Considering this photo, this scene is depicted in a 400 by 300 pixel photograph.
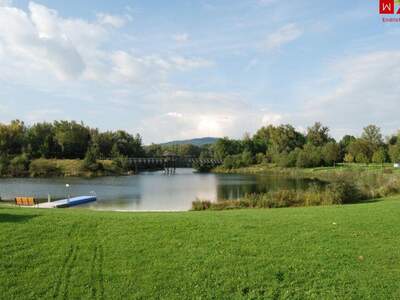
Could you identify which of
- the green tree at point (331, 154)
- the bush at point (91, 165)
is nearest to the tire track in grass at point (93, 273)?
the bush at point (91, 165)

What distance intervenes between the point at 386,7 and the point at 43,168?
241ft

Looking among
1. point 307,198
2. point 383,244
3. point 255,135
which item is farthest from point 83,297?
point 255,135

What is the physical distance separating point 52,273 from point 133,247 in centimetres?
178

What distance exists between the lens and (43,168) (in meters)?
75.1

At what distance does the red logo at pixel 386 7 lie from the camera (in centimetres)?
1581

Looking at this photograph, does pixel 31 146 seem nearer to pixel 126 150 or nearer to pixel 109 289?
pixel 126 150

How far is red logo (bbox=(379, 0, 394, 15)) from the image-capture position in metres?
15.8

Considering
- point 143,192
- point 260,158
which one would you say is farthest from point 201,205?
point 260,158

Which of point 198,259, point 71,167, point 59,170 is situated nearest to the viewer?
point 198,259

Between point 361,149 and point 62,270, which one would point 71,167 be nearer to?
point 361,149

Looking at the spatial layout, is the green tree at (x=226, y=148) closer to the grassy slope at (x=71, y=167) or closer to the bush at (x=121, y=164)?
the bush at (x=121, y=164)

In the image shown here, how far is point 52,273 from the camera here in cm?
675

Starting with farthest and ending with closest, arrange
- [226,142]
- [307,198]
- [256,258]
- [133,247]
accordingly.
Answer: [226,142], [307,198], [133,247], [256,258]

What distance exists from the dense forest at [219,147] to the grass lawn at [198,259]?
6246cm
